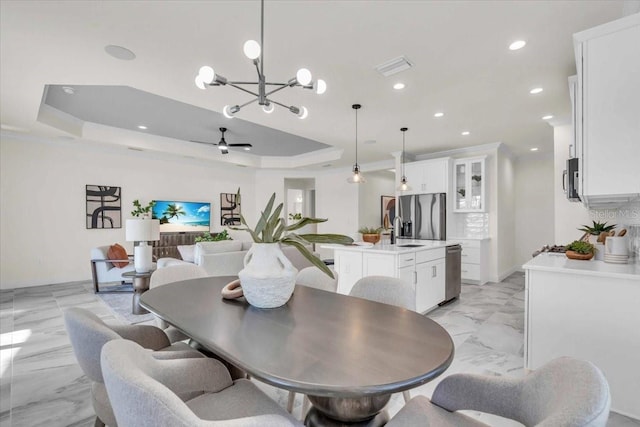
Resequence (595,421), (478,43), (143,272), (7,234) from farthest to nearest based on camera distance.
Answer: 1. (7,234)
2. (143,272)
3. (478,43)
4. (595,421)

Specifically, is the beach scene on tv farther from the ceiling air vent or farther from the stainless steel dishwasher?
the ceiling air vent

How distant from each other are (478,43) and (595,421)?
8.47 ft

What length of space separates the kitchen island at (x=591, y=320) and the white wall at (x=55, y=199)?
699 centimetres

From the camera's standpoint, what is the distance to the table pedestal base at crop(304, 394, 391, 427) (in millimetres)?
1190

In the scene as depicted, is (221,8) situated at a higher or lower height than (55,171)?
higher

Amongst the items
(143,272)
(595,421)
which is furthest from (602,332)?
(143,272)

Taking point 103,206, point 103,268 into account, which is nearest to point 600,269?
point 103,268

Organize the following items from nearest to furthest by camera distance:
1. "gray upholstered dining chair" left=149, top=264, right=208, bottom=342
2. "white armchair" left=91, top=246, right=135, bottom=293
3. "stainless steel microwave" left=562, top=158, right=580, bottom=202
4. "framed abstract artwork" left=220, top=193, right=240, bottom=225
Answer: "gray upholstered dining chair" left=149, top=264, right=208, bottom=342, "stainless steel microwave" left=562, top=158, right=580, bottom=202, "white armchair" left=91, top=246, right=135, bottom=293, "framed abstract artwork" left=220, top=193, right=240, bottom=225

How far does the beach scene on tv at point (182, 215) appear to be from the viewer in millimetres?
6798

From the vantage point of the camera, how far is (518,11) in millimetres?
2023

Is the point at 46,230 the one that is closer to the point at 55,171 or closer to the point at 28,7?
the point at 55,171

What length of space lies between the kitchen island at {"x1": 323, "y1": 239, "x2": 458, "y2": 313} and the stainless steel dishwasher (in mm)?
120

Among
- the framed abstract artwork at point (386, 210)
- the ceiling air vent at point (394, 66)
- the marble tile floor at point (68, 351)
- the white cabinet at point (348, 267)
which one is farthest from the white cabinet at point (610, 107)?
the framed abstract artwork at point (386, 210)

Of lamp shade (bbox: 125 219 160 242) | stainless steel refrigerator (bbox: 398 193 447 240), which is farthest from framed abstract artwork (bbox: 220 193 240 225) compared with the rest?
stainless steel refrigerator (bbox: 398 193 447 240)
